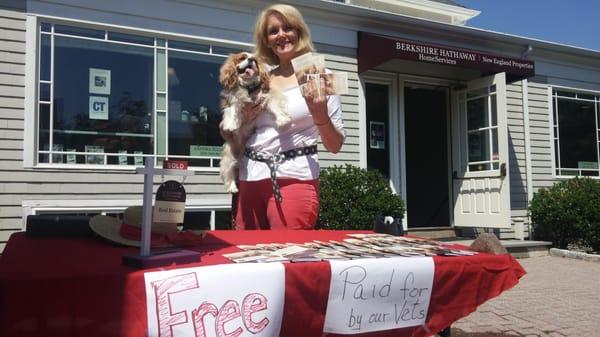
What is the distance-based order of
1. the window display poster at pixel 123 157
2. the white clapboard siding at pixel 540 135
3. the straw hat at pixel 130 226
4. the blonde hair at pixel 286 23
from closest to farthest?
1. the straw hat at pixel 130 226
2. the blonde hair at pixel 286 23
3. the window display poster at pixel 123 157
4. the white clapboard siding at pixel 540 135

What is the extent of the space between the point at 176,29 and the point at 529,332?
505cm

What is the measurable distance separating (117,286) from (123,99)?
17.6ft

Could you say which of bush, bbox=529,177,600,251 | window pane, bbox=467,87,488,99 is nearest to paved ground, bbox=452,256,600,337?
bush, bbox=529,177,600,251

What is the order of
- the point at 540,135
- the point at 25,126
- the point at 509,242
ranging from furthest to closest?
the point at 540,135 → the point at 509,242 → the point at 25,126

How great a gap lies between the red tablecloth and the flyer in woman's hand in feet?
1.78

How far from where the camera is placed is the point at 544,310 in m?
4.43

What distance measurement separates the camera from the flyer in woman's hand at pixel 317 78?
180 centimetres

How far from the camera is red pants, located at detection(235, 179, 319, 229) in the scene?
212 cm

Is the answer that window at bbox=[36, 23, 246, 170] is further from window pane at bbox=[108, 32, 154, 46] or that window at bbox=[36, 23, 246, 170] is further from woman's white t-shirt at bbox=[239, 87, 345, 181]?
woman's white t-shirt at bbox=[239, 87, 345, 181]

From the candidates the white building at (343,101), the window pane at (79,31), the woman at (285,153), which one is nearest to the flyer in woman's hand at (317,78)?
the woman at (285,153)

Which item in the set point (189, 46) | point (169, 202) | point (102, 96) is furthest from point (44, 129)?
point (169, 202)

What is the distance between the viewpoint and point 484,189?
8.10m

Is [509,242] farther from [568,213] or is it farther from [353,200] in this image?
[353,200]

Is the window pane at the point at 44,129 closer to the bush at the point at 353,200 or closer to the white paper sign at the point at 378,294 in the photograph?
the bush at the point at 353,200
